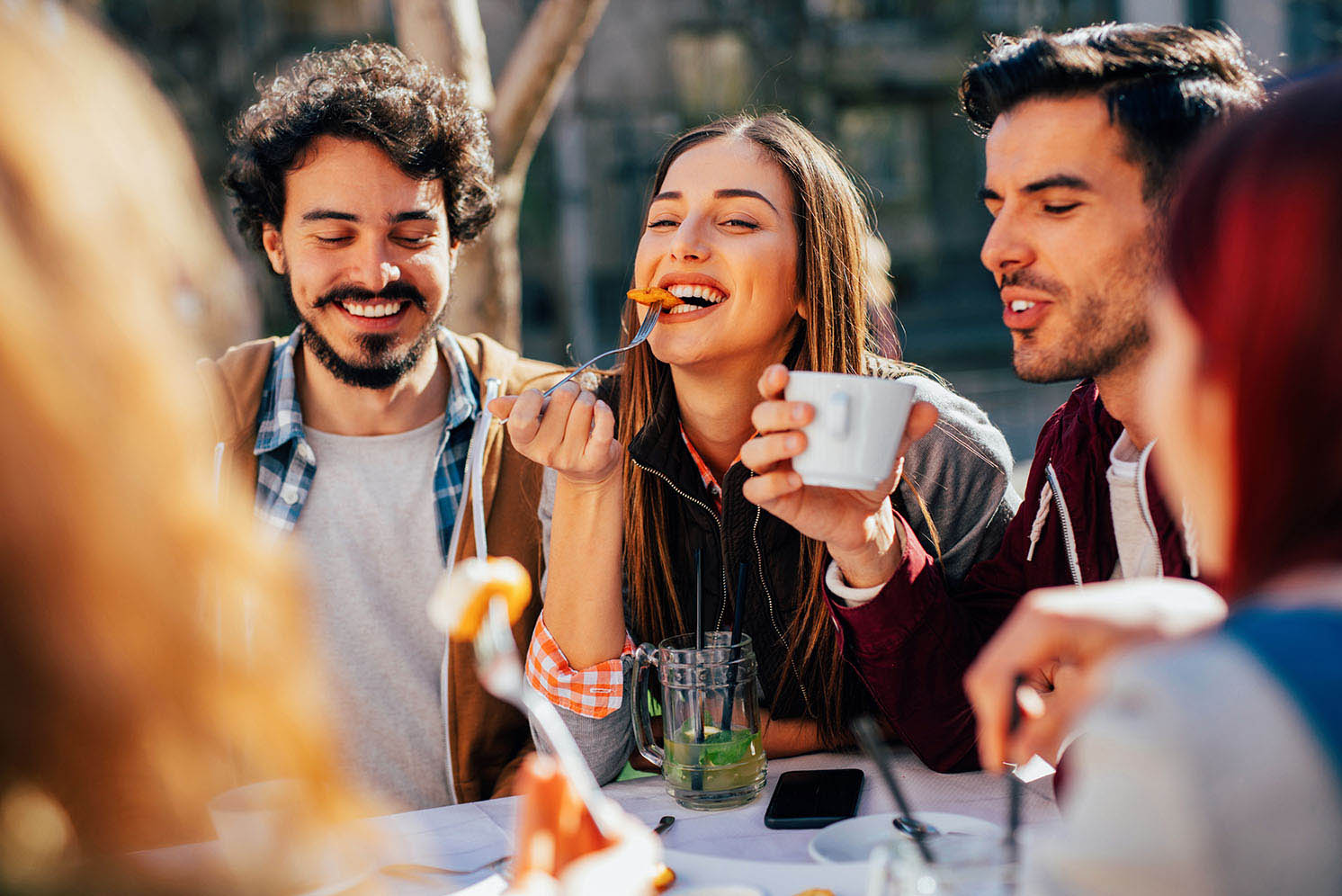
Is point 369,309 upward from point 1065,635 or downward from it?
upward

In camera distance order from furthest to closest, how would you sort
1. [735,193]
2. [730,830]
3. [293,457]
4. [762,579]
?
[293,457], [735,193], [762,579], [730,830]

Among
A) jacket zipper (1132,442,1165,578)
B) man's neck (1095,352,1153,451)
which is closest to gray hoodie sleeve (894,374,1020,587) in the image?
man's neck (1095,352,1153,451)

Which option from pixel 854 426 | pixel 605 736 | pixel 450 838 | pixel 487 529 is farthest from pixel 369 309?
pixel 854 426

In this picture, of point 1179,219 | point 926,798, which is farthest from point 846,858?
point 1179,219

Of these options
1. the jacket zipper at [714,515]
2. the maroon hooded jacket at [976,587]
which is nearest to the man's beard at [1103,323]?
the maroon hooded jacket at [976,587]

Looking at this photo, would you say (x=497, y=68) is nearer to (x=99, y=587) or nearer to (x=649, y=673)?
(x=649, y=673)

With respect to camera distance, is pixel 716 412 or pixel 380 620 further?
pixel 380 620

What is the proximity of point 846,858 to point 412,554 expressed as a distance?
1721 millimetres

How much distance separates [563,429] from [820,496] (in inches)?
21.3

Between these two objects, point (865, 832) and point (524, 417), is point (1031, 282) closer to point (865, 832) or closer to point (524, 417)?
point (524, 417)

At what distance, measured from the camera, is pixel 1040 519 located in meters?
2.16

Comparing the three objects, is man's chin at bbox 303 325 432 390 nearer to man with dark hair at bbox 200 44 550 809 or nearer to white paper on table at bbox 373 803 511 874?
man with dark hair at bbox 200 44 550 809

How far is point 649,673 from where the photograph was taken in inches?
80.6

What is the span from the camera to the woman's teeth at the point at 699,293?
2.46 meters
